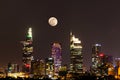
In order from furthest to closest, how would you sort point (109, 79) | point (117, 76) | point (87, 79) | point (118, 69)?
point (118, 69) → point (117, 76) → point (109, 79) → point (87, 79)

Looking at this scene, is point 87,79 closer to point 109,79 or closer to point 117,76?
point 109,79

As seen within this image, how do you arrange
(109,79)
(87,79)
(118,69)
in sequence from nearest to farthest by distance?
(87,79) → (109,79) → (118,69)

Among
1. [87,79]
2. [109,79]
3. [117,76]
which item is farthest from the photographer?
[117,76]

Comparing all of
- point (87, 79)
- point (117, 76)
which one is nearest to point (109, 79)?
point (117, 76)

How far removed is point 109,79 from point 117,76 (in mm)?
11940

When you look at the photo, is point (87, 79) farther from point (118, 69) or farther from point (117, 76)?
point (118, 69)

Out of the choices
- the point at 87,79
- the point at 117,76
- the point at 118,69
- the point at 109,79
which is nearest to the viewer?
the point at 87,79

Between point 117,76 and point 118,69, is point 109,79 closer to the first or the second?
point 117,76

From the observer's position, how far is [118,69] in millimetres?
182750

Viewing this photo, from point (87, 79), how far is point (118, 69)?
51.4 meters

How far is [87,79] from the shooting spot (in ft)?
439

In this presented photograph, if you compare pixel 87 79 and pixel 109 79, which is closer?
pixel 87 79

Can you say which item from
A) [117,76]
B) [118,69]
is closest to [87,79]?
[117,76]

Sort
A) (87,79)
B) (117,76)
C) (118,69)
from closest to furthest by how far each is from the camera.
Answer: (87,79) < (117,76) < (118,69)
